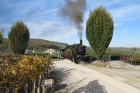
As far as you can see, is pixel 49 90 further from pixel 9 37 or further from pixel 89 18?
pixel 9 37

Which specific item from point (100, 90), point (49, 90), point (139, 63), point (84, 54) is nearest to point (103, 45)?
point (84, 54)

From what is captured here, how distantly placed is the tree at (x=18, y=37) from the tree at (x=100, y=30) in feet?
46.7

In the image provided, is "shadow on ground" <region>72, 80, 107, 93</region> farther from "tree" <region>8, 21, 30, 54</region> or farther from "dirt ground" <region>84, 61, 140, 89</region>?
"tree" <region>8, 21, 30, 54</region>

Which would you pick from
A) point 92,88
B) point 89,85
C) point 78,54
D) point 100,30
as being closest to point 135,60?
point 100,30

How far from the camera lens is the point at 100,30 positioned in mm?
31531

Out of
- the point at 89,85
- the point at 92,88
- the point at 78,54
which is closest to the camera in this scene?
the point at 92,88

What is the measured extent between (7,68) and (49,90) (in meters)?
6.95

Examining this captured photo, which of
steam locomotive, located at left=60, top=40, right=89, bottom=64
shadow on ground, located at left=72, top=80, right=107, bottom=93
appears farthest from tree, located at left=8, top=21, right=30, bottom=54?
shadow on ground, located at left=72, top=80, right=107, bottom=93

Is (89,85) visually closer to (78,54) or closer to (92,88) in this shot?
(92,88)

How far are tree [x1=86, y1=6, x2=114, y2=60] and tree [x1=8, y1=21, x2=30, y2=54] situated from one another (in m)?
14.2

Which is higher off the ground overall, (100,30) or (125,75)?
(100,30)

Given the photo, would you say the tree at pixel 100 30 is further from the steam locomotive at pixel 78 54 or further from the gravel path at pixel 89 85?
the gravel path at pixel 89 85

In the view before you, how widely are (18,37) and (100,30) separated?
16.1 metres

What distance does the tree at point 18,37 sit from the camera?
42594 millimetres
